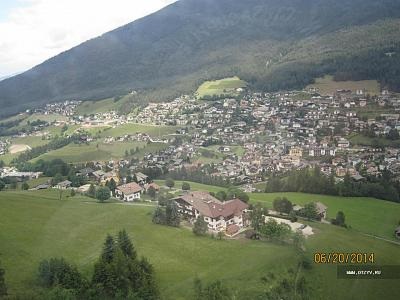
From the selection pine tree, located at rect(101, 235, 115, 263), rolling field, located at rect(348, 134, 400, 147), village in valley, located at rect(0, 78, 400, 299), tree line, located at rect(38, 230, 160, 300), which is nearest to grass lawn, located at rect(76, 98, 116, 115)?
village in valley, located at rect(0, 78, 400, 299)

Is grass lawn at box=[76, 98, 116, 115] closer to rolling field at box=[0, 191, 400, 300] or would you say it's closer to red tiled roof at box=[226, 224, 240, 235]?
rolling field at box=[0, 191, 400, 300]

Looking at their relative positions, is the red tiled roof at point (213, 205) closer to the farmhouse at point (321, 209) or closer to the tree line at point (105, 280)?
the farmhouse at point (321, 209)

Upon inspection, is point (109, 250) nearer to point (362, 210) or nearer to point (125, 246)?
point (125, 246)

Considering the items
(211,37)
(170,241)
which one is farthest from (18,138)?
(211,37)

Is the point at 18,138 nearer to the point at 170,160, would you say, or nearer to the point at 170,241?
the point at 170,160

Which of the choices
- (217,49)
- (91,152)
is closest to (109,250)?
(91,152)

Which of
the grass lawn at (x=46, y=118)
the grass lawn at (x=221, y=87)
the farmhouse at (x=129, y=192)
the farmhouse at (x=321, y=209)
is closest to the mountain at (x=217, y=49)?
the grass lawn at (x=221, y=87)
